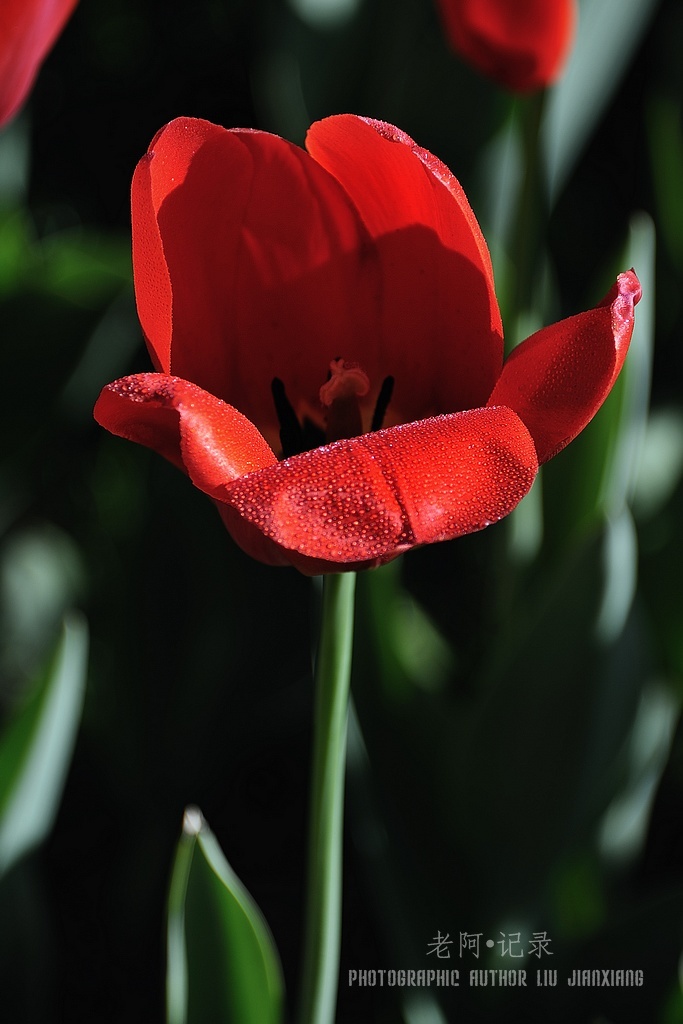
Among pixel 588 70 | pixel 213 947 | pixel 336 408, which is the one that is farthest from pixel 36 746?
pixel 588 70

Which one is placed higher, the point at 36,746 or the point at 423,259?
the point at 423,259

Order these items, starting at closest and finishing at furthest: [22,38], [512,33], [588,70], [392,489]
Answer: [392,489], [22,38], [512,33], [588,70]

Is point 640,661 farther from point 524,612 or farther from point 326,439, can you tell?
point 326,439

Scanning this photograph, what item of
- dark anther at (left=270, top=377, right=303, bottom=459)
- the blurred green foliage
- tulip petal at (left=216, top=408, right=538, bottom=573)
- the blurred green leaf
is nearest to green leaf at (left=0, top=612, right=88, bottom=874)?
the blurred green foliage

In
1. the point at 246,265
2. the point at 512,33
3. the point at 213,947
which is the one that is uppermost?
the point at 512,33

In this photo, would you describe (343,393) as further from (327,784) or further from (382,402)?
(327,784)

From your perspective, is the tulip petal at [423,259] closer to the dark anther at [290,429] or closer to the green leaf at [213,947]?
the dark anther at [290,429]
